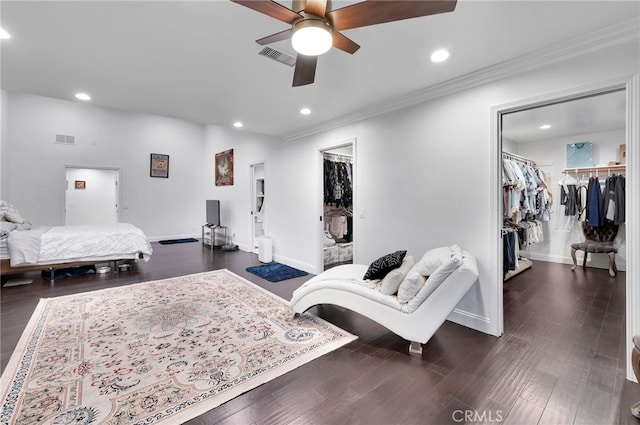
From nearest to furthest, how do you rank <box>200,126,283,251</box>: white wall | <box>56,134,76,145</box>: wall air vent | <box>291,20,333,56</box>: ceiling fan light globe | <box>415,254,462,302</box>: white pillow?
<box>291,20,333,56</box>: ceiling fan light globe
<box>415,254,462,302</box>: white pillow
<box>200,126,283,251</box>: white wall
<box>56,134,76,145</box>: wall air vent

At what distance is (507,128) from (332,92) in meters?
3.62

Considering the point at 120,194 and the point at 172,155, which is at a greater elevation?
the point at 172,155

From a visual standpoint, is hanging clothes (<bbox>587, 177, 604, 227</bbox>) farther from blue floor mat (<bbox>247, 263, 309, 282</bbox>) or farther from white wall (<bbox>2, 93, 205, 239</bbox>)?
white wall (<bbox>2, 93, 205, 239</bbox>)

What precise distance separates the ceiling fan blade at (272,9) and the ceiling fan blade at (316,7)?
8 cm

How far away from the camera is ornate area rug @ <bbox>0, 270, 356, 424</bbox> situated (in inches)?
68.9

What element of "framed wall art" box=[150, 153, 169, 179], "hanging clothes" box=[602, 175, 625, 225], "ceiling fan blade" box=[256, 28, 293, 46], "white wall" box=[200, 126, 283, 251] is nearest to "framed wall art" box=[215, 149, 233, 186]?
"white wall" box=[200, 126, 283, 251]

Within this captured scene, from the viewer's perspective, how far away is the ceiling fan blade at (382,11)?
1360mm

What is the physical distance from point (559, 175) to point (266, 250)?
6.07m

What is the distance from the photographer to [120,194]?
24.5ft

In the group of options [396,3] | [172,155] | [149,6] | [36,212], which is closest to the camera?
[396,3]

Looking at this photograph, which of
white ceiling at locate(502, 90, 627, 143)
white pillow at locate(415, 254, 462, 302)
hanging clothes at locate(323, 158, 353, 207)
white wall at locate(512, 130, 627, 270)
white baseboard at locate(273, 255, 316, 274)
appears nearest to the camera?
white pillow at locate(415, 254, 462, 302)

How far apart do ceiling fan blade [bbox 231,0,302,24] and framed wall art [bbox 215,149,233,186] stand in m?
6.35

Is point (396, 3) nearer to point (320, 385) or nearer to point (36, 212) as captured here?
point (320, 385)

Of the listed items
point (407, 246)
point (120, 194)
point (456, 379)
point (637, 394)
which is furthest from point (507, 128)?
point (120, 194)
